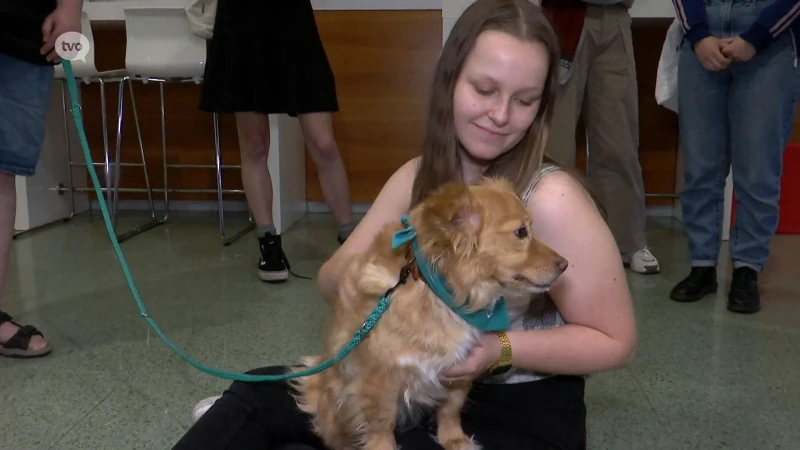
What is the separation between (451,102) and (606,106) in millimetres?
1916

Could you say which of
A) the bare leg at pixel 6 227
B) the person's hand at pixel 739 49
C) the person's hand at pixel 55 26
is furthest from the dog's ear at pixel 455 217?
the person's hand at pixel 739 49

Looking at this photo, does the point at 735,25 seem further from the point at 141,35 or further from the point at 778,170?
the point at 141,35

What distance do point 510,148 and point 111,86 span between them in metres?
3.69

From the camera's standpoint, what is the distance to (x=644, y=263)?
121 inches

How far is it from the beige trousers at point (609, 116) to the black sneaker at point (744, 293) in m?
0.59

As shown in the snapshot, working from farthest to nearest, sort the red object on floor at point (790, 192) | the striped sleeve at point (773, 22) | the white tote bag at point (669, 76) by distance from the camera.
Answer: the red object on floor at point (790, 192), the white tote bag at point (669, 76), the striped sleeve at point (773, 22)

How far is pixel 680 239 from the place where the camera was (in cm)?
375

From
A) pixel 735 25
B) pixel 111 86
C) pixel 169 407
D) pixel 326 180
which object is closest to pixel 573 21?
pixel 735 25

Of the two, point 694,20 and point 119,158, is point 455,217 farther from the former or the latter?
point 119,158

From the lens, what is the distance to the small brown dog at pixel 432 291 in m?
1.12

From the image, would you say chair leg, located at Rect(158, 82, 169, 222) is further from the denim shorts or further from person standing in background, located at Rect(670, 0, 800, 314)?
person standing in background, located at Rect(670, 0, 800, 314)

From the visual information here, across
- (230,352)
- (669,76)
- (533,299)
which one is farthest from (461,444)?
(669,76)

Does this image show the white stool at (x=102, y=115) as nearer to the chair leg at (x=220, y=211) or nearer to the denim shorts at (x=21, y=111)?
the chair leg at (x=220, y=211)

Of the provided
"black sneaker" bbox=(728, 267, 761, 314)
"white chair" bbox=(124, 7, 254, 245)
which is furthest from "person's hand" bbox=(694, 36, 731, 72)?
"white chair" bbox=(124, 7, 254, 245)
